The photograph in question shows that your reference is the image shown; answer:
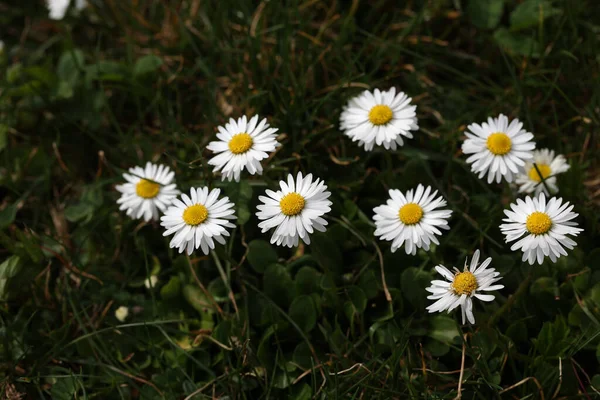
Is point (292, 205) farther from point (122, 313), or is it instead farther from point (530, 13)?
point (530, 13)

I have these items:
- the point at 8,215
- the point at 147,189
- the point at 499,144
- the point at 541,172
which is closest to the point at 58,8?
the point at 8,215

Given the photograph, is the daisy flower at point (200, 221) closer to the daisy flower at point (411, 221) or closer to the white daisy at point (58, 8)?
the daisy flower at point (411, 221)

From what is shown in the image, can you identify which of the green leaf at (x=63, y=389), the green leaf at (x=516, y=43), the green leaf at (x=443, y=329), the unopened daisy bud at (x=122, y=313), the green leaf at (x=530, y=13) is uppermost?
the green leaf at (x=530, y=13)

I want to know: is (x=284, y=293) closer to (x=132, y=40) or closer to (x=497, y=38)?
(x=497, y=38)

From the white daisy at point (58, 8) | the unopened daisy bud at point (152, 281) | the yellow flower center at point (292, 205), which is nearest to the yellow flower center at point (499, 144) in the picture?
the yellow flower center at point (292, 205)

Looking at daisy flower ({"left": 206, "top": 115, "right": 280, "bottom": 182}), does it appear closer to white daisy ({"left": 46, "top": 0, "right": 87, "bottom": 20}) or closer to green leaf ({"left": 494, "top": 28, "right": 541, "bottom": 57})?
green leaf ({"left": 494, "top": 28, "right": 541, "bottom": 57})

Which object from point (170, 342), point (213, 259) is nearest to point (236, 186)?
point (213, 259)
